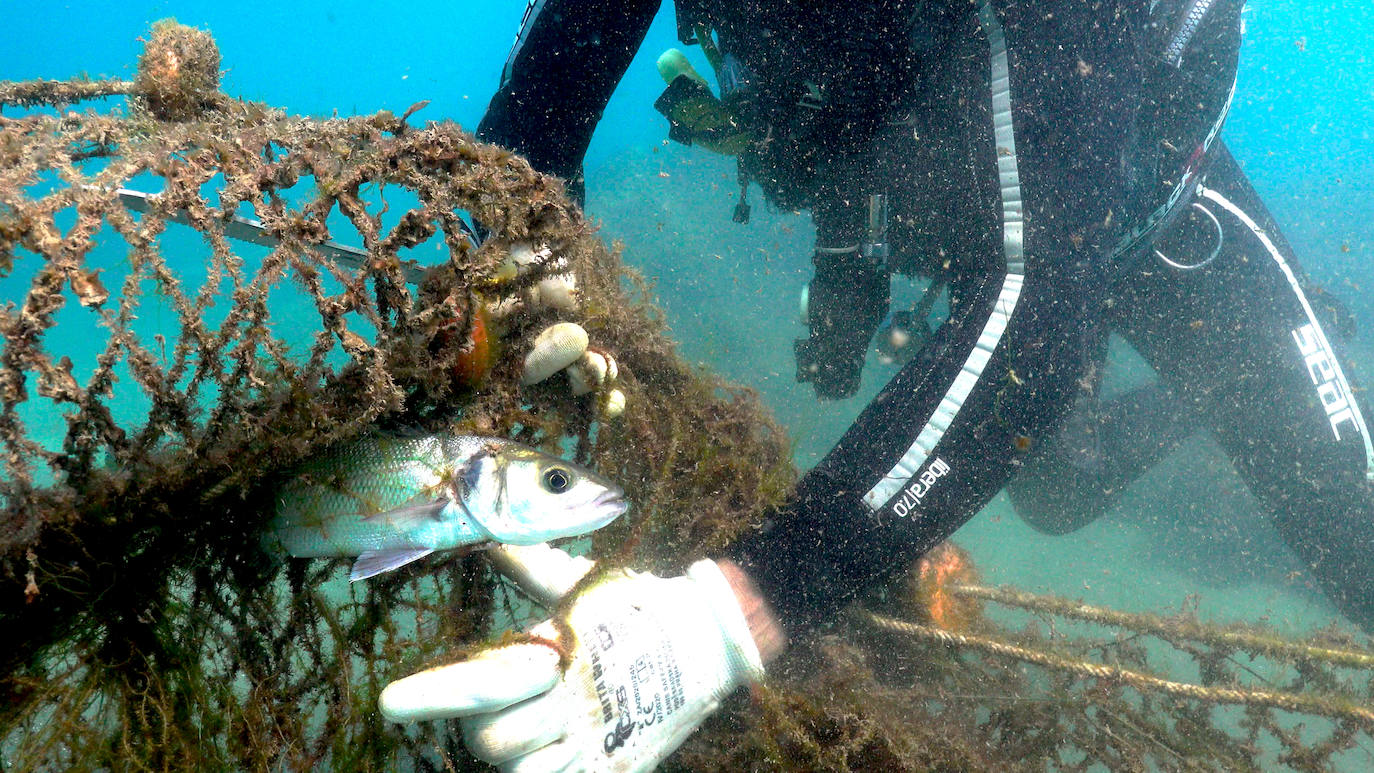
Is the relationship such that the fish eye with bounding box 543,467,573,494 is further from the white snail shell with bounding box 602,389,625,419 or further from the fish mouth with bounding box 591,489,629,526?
the white snail shell with bounding box 602,389,625,419

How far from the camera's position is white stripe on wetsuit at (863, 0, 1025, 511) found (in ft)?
7.60

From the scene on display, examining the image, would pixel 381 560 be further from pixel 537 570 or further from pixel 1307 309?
pixel 1307 309

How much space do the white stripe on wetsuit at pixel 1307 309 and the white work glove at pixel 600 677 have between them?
17.5 feet

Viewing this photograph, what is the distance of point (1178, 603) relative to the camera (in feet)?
30.1

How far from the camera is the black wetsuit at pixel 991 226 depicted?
2363 mm

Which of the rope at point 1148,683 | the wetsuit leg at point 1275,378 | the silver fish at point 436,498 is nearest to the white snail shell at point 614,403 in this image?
the silver fish at point 436,498

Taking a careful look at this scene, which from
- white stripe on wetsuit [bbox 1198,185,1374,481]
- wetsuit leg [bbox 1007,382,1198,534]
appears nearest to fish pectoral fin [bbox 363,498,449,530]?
white stripe on wetsuit [bbox 1198,185,1374,481]

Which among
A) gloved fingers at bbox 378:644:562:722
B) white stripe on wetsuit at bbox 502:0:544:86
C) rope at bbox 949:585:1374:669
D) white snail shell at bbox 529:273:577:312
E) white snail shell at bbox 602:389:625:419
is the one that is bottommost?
rope at bbox 949:585:1374:669

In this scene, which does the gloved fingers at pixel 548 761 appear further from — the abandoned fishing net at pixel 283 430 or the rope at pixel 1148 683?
the rope at pixel 1148 683

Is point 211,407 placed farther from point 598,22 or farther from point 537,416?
point 598,22

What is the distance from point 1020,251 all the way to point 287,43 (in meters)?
68.8

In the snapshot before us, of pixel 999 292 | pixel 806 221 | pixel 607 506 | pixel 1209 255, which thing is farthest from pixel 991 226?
pixel 806 221

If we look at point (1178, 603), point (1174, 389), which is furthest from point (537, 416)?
point (1178, 603)

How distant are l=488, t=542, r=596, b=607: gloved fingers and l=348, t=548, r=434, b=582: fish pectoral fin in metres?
0.55
